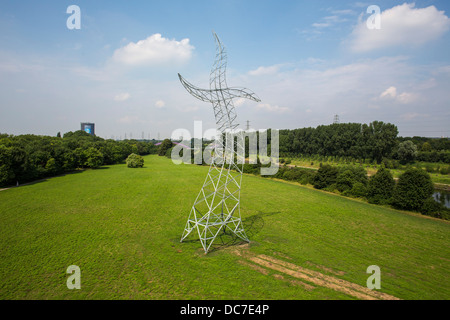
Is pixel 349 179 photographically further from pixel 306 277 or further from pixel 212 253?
pixel 212 253

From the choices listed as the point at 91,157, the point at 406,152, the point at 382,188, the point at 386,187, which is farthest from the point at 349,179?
the point at 91,157

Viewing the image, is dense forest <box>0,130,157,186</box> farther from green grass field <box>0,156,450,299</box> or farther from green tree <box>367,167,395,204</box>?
green tree <box>367,167,395,204</box>

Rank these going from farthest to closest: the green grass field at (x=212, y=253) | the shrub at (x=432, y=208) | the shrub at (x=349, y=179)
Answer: the shrub at (x=349, y=179), the shrub at (x=432, y=208), the green grass field at (x=212, y=253)

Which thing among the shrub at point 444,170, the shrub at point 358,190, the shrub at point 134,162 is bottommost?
the shrub at point 358,190

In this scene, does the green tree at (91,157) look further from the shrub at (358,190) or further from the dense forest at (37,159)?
the shrub at (358,190)

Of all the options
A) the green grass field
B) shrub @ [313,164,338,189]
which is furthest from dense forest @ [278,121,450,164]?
the green grass field

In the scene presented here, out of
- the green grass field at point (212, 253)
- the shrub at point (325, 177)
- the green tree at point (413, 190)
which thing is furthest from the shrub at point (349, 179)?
the green grass field at point (212, 253)
